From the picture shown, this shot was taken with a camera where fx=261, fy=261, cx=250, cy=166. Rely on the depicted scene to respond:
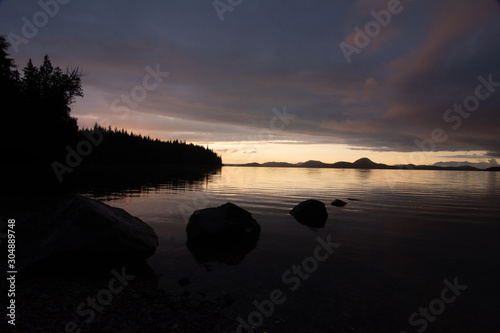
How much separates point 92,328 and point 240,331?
3686 mm

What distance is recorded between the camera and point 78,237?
9734 mm

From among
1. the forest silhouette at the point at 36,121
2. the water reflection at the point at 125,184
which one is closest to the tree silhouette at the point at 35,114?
the forest silhouette at the point at 36,121

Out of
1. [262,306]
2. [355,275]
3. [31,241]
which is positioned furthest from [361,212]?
[31,241]

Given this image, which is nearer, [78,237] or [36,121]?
[78,237]

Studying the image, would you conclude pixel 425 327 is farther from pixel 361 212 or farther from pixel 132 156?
pixel 132 156
